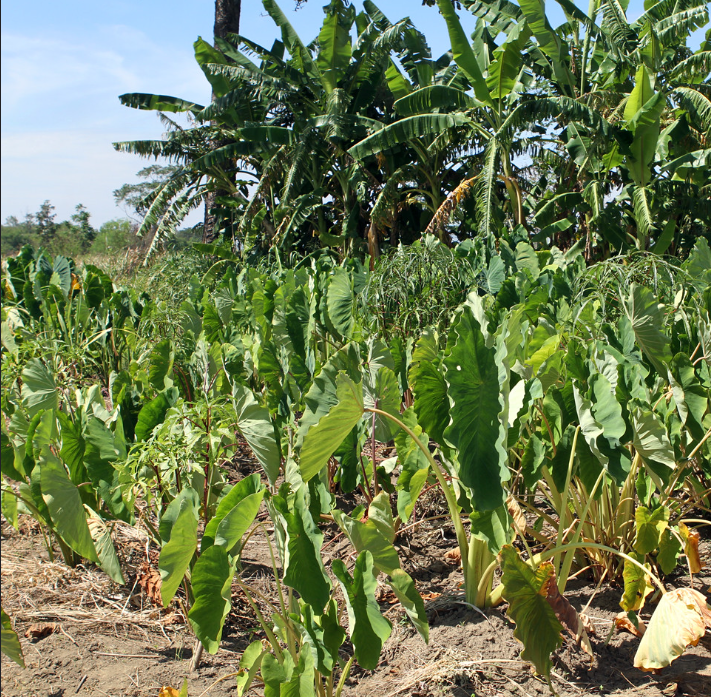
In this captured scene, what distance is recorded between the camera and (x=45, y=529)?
2.71 meters

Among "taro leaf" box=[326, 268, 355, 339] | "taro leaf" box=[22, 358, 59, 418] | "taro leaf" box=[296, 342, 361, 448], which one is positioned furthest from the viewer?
"taro leaf" box=[326, 268, 355, 339]

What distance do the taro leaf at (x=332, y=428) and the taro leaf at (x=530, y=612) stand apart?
52 centimetres

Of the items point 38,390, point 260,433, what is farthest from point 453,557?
point 38,390

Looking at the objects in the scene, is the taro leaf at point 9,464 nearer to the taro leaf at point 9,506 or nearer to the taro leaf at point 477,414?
the taro leaf at point 9,506

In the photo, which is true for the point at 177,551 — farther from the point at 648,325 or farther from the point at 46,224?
the point at 46,224

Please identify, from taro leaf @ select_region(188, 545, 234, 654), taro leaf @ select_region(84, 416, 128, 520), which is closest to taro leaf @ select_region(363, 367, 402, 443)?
taro leaf @ select_region(188, 545, 234, 654)

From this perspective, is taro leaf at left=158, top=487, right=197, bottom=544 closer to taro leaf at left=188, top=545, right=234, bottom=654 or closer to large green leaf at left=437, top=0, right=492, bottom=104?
taro leaf at left=188, top=545, right=234, bottom=654

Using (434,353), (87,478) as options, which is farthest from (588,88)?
(87,478)

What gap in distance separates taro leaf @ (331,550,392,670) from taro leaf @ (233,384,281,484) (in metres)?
0.58

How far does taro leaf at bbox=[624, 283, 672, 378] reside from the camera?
2.17m

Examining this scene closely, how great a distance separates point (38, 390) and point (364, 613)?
189cm

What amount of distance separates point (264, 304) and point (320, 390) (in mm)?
1748

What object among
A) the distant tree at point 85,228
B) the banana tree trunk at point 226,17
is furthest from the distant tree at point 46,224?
the banana tree trunk at point 226,17

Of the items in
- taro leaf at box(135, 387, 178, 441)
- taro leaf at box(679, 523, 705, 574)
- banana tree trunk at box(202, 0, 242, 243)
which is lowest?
taro leaf at box(679, 523, 705, 574)
